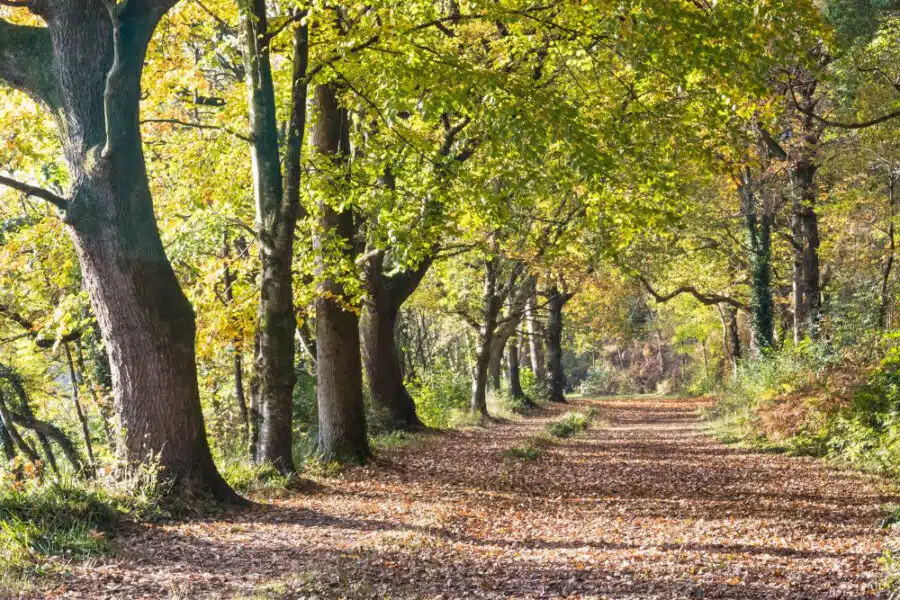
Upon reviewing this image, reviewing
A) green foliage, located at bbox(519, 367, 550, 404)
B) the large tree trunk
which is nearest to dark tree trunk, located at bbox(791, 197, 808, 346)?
green foliage, located at bbox(519, 367, 550, 404)

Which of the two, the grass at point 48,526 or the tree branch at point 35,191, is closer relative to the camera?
the grass at point 48,526

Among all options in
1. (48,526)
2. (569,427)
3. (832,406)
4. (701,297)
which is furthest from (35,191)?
(701,297)

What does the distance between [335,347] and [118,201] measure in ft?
18.2

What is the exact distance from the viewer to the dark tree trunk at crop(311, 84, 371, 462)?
12.8 metres

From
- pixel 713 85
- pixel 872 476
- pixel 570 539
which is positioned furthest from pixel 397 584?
pixel 872 476

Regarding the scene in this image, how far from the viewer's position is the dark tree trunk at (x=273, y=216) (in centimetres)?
1002

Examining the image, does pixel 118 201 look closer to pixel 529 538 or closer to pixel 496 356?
pixel 529 538

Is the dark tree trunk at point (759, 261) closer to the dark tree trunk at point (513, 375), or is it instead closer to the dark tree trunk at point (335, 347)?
the dark tree trunk at point (513, 375)

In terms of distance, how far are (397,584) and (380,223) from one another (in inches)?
248

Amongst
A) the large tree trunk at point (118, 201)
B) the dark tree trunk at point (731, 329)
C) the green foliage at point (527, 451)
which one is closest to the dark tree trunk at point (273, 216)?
the large tree trunk at point (118, 201)

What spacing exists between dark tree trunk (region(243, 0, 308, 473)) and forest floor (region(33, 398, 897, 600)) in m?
1.40

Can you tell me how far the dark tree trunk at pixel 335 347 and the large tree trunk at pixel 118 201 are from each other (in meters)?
4.61

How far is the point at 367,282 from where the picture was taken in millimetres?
16312

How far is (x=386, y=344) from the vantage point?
59.5ft
